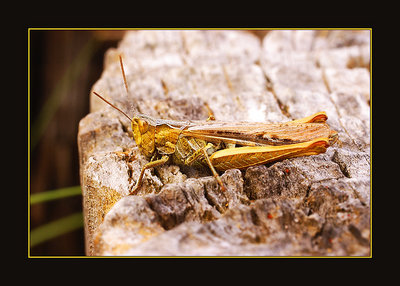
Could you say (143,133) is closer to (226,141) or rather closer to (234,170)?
(226,141)

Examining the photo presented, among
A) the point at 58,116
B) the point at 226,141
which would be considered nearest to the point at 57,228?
the point at 58,116

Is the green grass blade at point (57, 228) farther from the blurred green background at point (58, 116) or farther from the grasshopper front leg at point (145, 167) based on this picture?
the grasshopper front leg at point (145, 167)

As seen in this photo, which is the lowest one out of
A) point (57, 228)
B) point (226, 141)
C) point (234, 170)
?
point (57, 228)

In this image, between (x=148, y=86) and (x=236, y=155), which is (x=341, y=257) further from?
(x=148, y=86)

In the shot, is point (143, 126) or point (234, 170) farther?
point (143, 126)

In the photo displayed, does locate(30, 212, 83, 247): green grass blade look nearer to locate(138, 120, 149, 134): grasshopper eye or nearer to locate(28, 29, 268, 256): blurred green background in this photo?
locate(28, 29, 268, 256): blurred green background

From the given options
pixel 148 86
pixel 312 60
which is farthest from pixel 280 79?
pixel 148 86
